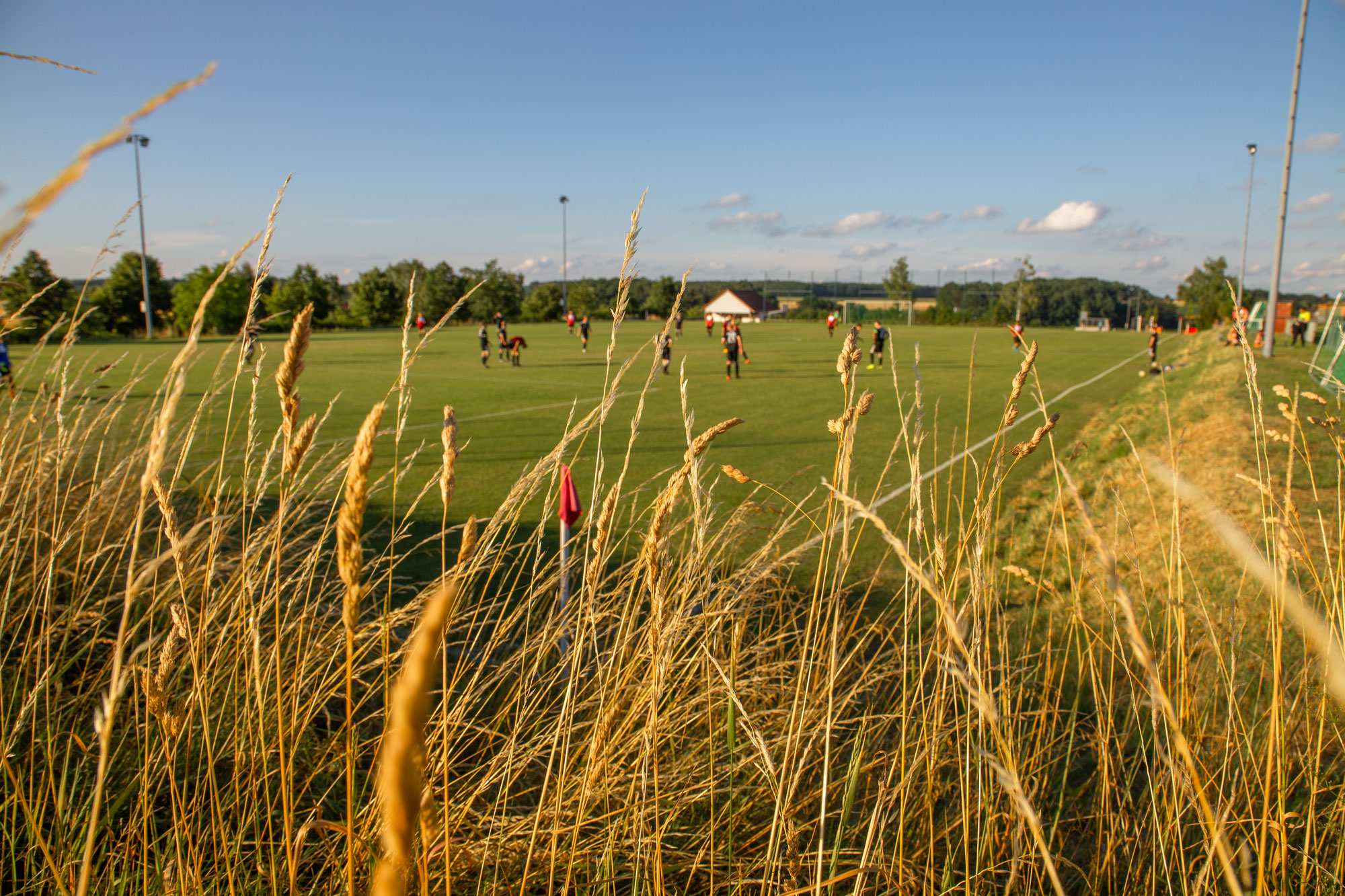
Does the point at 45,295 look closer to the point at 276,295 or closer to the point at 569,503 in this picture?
the point at 569,503

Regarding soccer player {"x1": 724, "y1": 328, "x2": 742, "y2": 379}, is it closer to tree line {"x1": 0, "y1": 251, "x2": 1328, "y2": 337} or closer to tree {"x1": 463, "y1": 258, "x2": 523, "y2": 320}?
tree line {"x1": 0, "y1": 251, "x2": 1328, "y2": 337}

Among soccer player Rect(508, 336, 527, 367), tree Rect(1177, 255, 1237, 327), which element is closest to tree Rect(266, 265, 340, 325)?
soccer player Rect(508, 336, 527, 367)

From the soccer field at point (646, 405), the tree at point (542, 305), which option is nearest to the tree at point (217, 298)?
the soccer field at point (646, 405)

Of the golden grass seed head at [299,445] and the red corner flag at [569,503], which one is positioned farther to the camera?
the red corner flag at [569,503]

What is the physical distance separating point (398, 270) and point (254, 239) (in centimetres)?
11058

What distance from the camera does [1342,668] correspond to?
72 cm

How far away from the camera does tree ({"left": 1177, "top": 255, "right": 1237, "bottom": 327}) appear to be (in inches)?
2302

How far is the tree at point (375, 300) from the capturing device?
74.5 metres

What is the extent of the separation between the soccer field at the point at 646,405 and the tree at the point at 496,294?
158 feet

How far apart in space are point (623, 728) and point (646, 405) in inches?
544

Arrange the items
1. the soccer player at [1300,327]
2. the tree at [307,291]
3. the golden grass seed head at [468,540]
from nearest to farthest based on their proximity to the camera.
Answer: the golden grass seed head at [468,540]
the soccer player at [1300,327]
the tree at [307,291]

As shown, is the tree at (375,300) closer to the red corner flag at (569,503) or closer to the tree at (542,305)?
the tree at (542,305)

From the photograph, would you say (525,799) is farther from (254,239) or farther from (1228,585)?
(1228,585)

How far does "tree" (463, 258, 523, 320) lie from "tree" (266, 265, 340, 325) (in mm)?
13261
